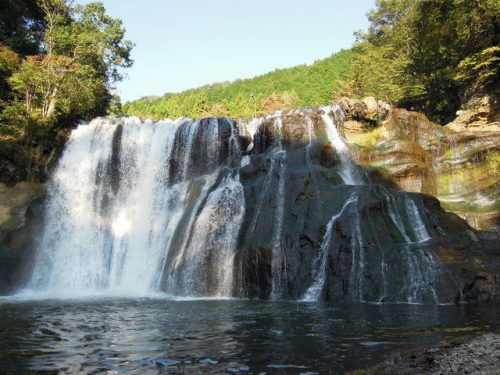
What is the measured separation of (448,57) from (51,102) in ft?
93.2

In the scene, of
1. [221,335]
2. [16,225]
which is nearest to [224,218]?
[221,335]

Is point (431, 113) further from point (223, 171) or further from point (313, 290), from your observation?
point (313, 290)

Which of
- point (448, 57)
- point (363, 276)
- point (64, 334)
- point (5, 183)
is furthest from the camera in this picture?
point (448, 57)

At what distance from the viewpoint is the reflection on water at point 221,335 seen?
7973 millimetres

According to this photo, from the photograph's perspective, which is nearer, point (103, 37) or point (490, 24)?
point (490, 24)

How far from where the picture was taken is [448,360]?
7.25 metres

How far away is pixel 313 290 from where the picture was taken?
1764 cm

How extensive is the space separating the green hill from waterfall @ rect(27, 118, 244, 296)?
48174 mm

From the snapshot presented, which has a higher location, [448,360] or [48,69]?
[48,69]

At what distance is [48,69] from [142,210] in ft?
38.6

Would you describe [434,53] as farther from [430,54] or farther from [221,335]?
[221,335]

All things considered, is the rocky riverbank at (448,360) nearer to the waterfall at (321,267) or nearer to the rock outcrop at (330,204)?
the rock outcrop at (330,204)

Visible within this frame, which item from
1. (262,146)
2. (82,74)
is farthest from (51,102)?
(262,146)

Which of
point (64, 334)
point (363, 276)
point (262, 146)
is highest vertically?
point (262, 146)
